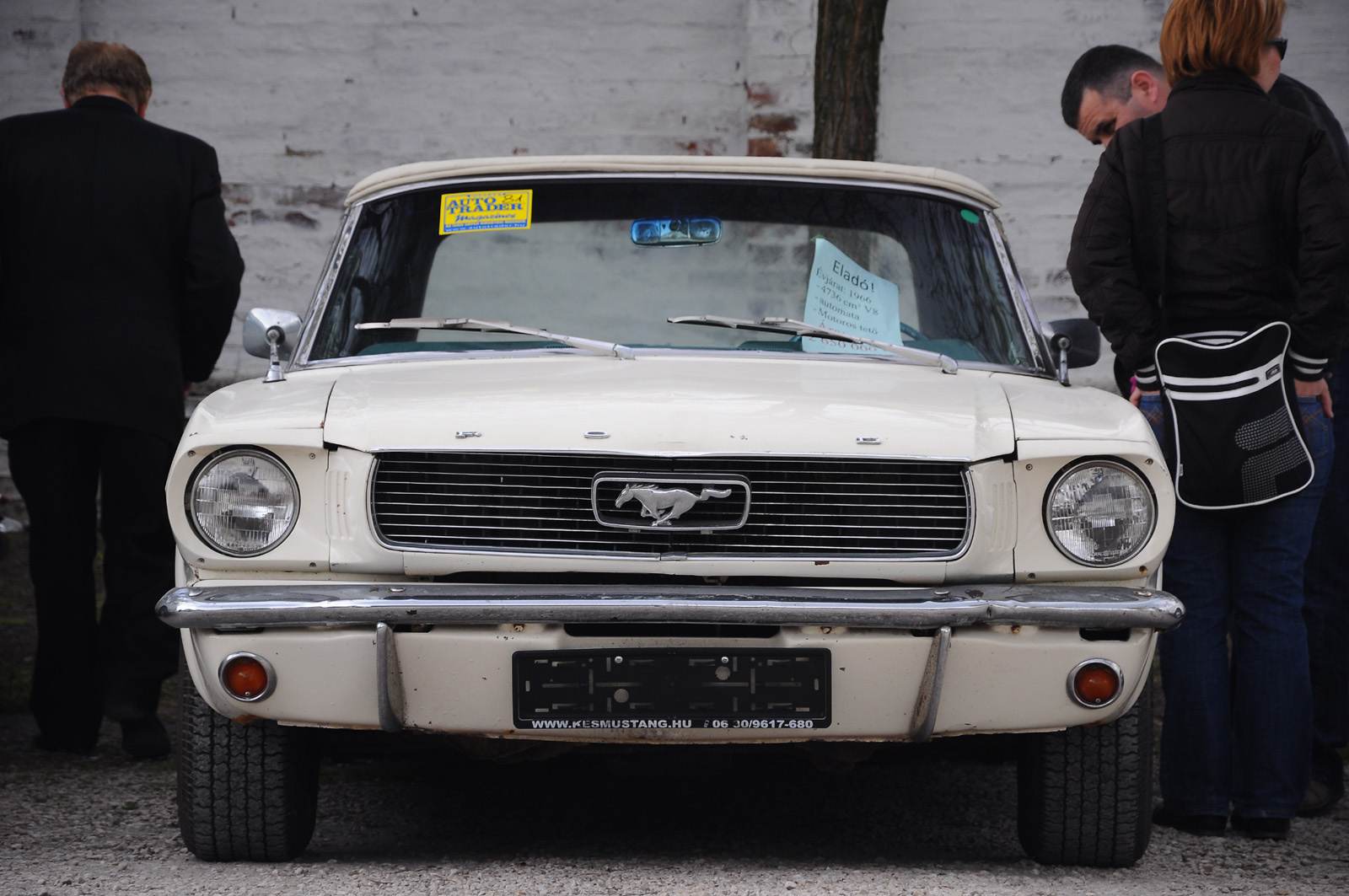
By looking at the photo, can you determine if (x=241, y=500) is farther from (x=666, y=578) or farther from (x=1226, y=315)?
(x=1226, y=315)

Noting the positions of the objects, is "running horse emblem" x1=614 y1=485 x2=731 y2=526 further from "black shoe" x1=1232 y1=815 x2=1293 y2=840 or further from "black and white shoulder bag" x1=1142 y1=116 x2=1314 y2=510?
"black shoe" x1=1232 y1=815 x2=1293 y2=840

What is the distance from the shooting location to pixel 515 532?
292cm

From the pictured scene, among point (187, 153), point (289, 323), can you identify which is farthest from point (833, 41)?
point (289, 323)

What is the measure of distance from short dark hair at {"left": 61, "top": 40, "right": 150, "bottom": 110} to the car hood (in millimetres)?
2049

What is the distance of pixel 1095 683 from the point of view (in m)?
2.93

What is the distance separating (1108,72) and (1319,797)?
2.17m

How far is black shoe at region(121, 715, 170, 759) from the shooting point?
176 inches

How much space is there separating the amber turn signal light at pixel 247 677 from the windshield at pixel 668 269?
986mm

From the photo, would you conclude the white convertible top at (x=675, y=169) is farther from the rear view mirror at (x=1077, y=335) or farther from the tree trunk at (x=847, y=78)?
the tree trunk at (x=847, y=78)

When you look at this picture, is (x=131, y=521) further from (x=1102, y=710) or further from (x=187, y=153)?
(x=1102, y=710)

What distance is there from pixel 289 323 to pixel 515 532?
122cm

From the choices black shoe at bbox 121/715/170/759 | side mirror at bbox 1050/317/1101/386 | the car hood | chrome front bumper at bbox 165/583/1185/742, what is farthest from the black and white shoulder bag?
black shoe at bbox 121/715/170/759

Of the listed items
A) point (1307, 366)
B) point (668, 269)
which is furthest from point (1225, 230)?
point (668, 269)

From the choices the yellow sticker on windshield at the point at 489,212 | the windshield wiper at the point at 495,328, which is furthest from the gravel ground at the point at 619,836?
the yellow sticker on windshield at the point at 489,212
